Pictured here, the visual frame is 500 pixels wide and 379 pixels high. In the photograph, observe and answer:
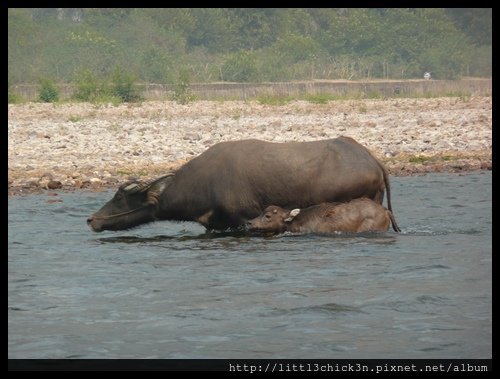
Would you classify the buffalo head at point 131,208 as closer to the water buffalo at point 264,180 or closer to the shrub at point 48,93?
the water buffalo at point 264,180

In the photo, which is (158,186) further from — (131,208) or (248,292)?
(248,292)

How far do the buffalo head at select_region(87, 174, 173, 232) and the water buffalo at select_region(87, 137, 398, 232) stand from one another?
1.9 inches

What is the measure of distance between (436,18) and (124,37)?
19855 millimetres

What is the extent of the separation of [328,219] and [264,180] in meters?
1.03

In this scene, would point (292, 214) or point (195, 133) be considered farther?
point (195, 133)

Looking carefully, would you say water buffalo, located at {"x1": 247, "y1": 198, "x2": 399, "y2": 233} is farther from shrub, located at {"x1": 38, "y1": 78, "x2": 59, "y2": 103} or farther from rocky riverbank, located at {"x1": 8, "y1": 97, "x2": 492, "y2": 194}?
shrub, located at {"x1": 38, "y1": 78, "x2": 59, "y2": 103}

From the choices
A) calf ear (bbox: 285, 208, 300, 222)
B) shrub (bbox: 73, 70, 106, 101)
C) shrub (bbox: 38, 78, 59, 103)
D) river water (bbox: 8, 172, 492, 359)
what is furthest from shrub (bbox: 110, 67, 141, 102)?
calf ear (bbox: 285, 208, 300, 222)

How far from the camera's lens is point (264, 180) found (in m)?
14.1

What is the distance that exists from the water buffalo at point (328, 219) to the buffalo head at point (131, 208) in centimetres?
157

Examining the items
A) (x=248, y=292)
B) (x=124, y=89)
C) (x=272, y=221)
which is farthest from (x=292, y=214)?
(x=124, y=89)

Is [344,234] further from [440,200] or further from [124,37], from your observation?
[124,37]

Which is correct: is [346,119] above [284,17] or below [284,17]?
below

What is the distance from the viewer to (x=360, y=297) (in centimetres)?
1027
